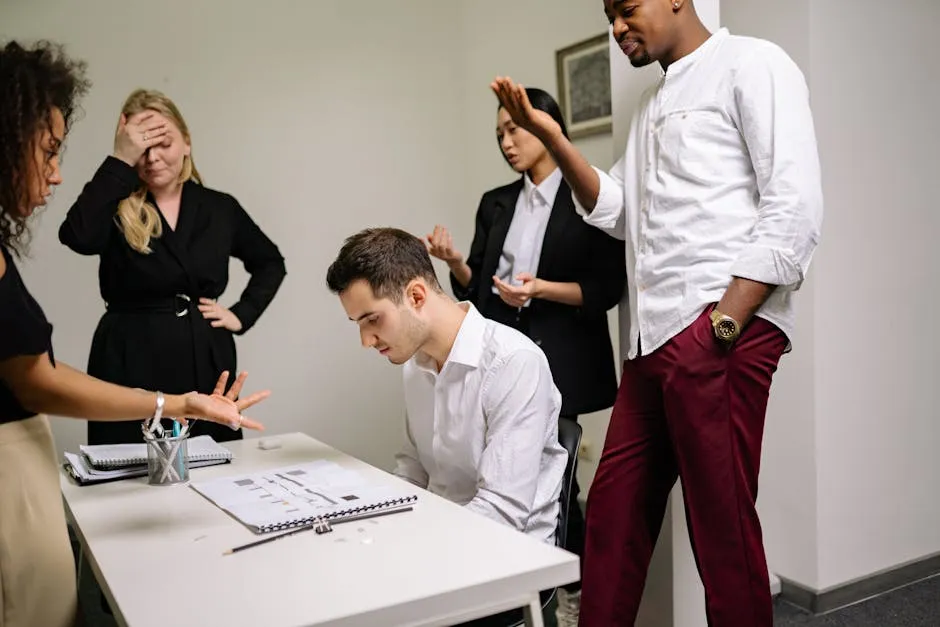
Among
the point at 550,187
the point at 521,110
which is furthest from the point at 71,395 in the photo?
the point at 550,187

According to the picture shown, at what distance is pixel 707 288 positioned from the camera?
5.68 ft

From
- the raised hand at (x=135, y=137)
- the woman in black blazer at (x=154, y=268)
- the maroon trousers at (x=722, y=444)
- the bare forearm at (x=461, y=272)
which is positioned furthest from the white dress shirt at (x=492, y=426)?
the raised hand at (x=135, y=137)

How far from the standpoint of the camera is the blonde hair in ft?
7.64

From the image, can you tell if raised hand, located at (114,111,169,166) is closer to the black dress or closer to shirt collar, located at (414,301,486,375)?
the black dress

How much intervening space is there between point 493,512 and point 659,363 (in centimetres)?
48

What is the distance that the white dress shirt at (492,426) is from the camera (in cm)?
162

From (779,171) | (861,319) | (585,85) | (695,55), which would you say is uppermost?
(585,85)

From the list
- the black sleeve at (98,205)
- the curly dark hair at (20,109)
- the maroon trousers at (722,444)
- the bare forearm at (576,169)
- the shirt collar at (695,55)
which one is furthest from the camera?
the black sleeve at (98,205)

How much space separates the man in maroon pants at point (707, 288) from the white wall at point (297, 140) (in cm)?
222

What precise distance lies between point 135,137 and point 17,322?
50.2 inches

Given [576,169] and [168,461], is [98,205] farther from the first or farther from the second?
[576,169]

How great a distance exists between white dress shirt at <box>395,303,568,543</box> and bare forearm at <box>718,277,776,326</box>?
377mm

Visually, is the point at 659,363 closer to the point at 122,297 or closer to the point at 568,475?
the point at 568,475

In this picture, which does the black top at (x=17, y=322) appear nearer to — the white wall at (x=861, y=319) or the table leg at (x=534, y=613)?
the table leg at (x=534, y=613)
